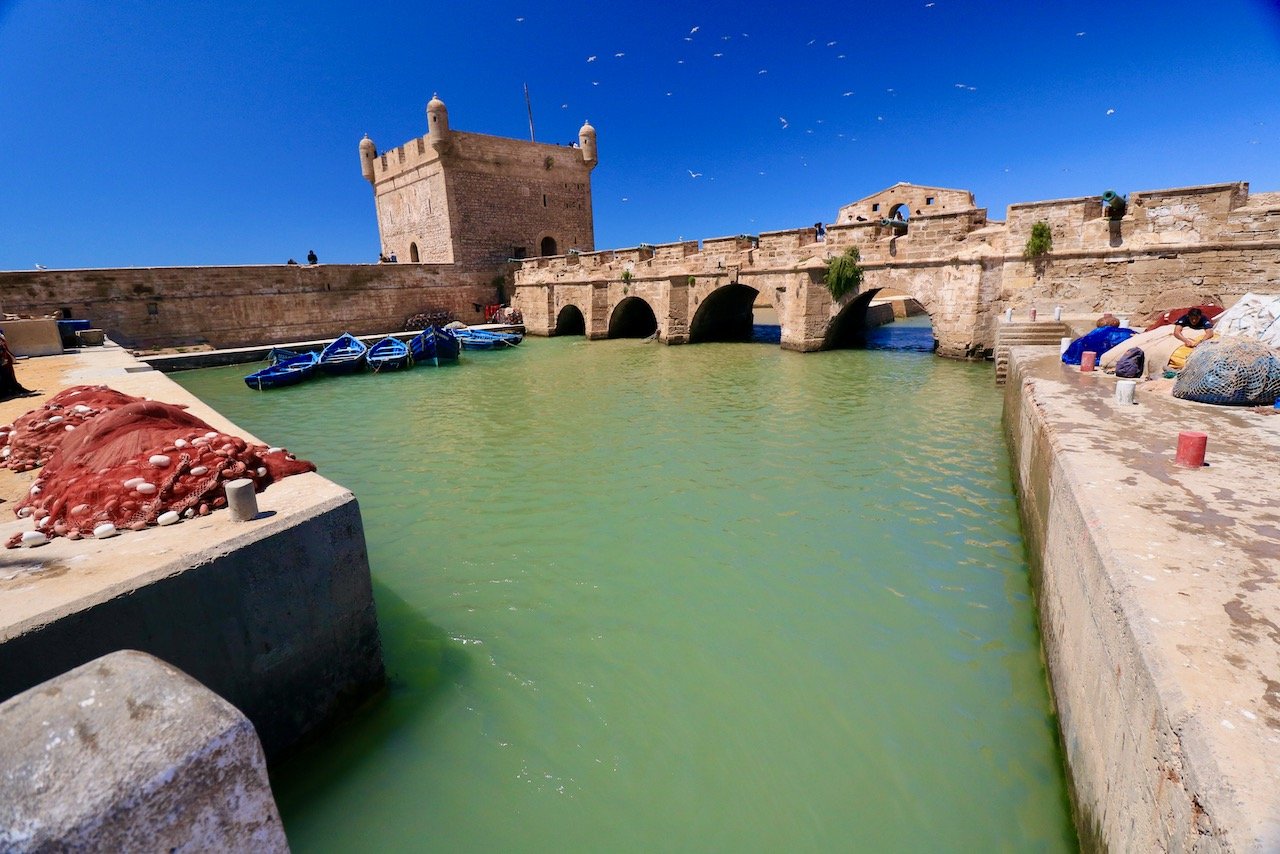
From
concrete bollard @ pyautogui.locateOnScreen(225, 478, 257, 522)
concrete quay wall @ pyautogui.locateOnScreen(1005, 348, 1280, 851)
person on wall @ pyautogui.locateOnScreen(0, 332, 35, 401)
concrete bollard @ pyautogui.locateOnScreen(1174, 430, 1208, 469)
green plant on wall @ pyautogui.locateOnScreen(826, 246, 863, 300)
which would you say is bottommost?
concrete quay wall @ pyautogui.locateOnScreen(1005, 348, 1280, 851)

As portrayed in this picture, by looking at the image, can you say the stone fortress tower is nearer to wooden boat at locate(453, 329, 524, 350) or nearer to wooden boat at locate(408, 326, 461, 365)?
wooden boat at locate(453, 329, 524, 350)

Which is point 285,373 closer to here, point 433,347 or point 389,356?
point 389,356

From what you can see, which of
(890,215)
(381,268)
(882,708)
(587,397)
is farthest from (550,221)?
(882,708)

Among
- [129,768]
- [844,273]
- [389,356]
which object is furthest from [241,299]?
[129,768]

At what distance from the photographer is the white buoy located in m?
2.95

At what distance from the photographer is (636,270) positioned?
1962cm

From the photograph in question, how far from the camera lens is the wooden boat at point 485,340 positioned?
778 inches

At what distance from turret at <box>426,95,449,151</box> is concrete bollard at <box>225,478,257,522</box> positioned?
2423 cm

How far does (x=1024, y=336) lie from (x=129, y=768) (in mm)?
12071

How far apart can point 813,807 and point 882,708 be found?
→ 31.6 inches

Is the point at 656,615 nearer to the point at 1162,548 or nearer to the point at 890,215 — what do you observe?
the point at 1162,548

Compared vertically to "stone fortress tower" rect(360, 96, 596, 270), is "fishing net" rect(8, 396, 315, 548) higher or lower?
lower

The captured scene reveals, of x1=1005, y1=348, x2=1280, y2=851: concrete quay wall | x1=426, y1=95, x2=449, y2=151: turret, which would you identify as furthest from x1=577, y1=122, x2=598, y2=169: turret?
x1=1005, y1=348, x2=1280, y2=851: concrete quay wall

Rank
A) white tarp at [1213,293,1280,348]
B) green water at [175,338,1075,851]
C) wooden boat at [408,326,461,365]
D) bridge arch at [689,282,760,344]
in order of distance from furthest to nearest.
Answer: bridge arch at [689,282,760,344] < wooden boat at [408,326,461,365] < white tarp at [1213,293,1280,348] < green water at [175,338,1075,851]
